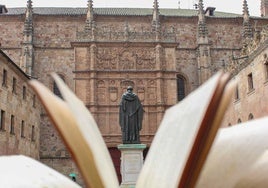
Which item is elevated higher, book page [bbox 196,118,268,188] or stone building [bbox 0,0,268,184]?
stone building [bbox 0,0,268,184]

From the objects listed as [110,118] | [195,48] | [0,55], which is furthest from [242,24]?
[0,55]

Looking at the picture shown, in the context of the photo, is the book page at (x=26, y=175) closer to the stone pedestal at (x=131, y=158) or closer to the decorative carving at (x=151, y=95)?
the stone pedestal at (x=131, y=158)

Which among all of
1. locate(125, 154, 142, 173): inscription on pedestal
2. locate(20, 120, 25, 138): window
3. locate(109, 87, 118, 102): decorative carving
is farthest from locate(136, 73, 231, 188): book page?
locate(109, 87, 118, 102): decorative carving

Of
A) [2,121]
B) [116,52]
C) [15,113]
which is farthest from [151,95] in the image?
[2,121]

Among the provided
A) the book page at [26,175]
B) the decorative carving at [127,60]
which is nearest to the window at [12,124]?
the decorative carving at [127,60]

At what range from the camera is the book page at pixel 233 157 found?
47cm

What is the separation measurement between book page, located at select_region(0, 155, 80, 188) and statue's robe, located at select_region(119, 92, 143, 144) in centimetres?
1120

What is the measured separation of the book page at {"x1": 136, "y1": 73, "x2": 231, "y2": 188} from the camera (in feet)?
1.43

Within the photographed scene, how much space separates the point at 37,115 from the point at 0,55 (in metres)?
8.49

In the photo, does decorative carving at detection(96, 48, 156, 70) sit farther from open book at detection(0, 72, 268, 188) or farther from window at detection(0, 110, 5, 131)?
open book at detection(0, 72, 268, 188)

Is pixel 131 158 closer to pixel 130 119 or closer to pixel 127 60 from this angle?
pixel 130 119

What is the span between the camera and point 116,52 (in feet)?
91.6

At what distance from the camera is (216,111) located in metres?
0.44

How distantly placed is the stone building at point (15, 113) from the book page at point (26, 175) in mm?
15939
